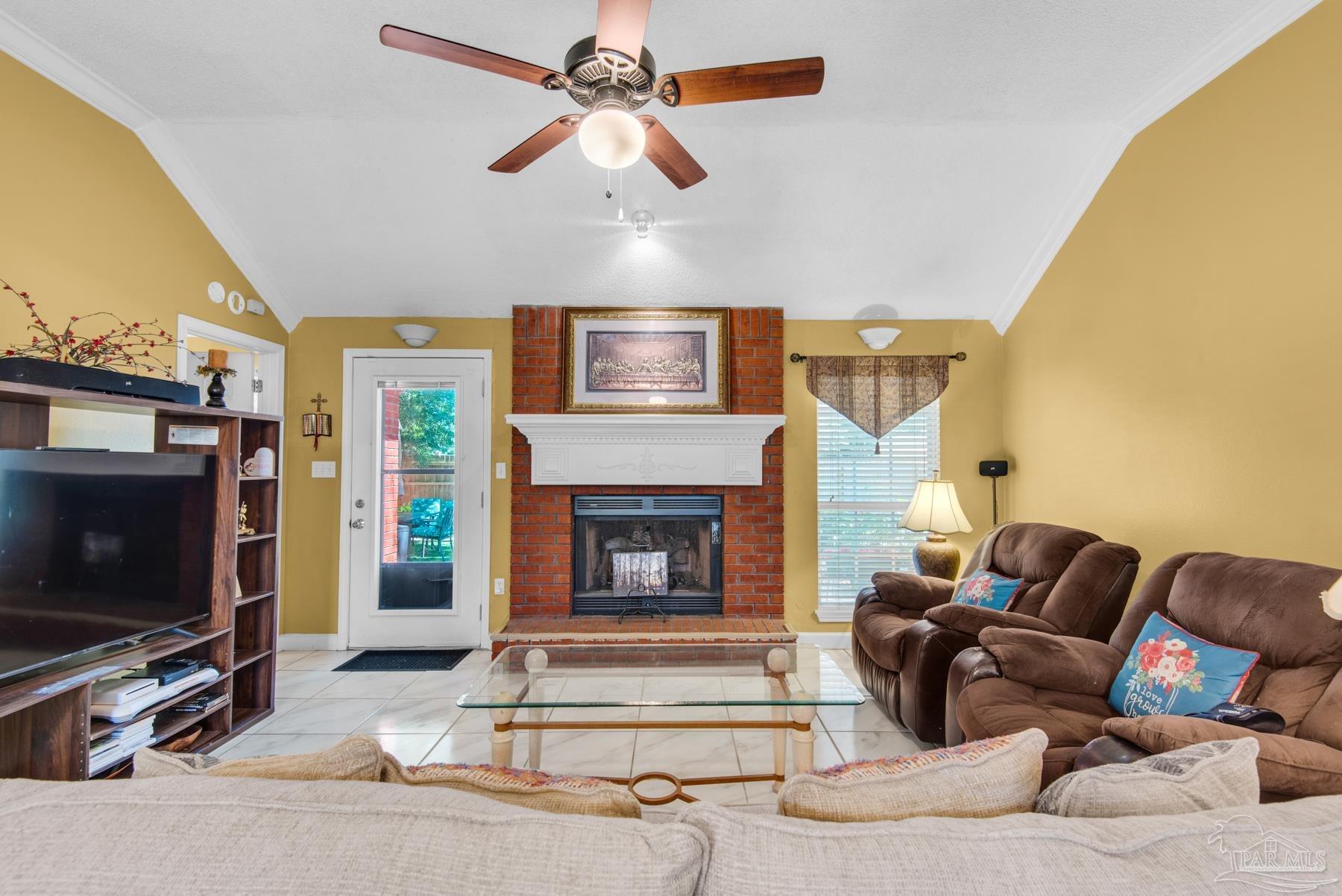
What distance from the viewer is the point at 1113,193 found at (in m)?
3.09

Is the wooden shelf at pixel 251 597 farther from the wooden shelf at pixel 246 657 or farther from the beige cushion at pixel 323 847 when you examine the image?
the beige cushion at pixel 323 847

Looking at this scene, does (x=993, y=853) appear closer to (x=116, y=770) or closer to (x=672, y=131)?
(x=116, y=770)

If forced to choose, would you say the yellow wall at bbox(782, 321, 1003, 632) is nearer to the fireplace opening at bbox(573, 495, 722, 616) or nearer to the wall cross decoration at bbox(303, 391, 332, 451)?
the fireplace opening at bbox(573, 495, 722, 616)

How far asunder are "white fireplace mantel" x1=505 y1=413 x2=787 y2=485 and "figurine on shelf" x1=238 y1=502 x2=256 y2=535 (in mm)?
1541

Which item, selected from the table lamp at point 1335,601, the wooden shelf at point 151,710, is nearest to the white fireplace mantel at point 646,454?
the wooden shelf at point 151,710

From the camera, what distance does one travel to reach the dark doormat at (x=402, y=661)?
3715 mm

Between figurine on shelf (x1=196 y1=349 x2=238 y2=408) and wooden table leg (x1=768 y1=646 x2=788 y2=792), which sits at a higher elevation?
figurine on shelf (x1=196 y1=349 x2=238 y2=408)

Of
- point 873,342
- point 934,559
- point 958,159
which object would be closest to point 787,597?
point 934,559

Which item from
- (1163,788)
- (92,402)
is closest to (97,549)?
(92,402)

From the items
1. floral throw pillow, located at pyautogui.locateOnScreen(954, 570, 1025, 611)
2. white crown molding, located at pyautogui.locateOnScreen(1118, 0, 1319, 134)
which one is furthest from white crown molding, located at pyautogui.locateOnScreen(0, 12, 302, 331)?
→ white crown molding, located at pyautogui.locateOnScreen(1118, 0, 1319, 134)

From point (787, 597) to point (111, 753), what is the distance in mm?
3443

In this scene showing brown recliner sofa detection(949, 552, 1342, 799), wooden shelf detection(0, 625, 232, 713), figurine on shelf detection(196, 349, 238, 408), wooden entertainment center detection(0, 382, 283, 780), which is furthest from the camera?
figurine on shelf detection(196, 349, 238, 408)

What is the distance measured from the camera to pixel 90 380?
2.08 metres
